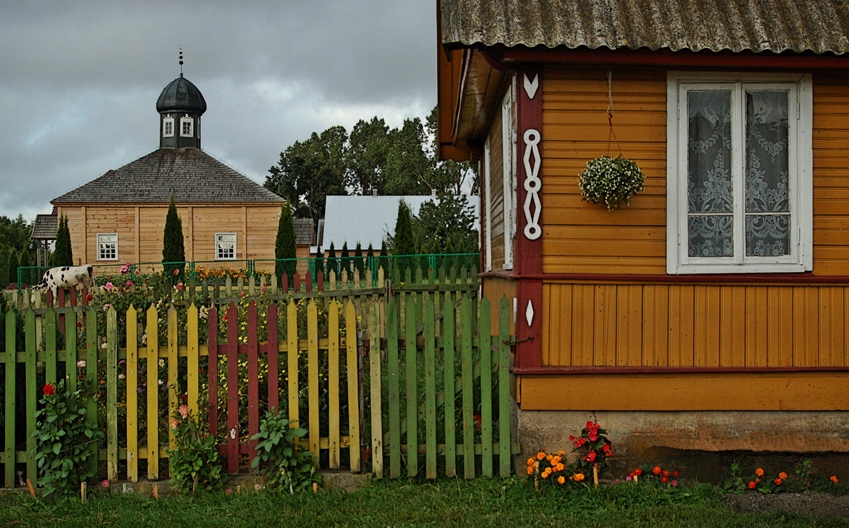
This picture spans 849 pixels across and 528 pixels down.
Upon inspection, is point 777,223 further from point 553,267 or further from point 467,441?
point 467,441

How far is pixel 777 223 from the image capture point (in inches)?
267

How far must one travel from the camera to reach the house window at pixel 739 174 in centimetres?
674

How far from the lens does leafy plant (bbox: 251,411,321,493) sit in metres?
6.39

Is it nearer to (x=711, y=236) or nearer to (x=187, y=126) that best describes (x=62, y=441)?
(x=711, y=236)

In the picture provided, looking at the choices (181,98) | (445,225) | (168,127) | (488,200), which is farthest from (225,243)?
(488,200)

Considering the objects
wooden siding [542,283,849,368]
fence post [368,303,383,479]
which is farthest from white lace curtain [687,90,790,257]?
fence post [368,303,383,479]

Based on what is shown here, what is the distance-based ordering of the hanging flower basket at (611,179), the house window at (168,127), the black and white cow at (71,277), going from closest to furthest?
the hanging flower basket at (611,179) < the black and white cow at (71,277) < the house window at (168,127)

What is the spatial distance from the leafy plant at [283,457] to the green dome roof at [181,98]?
164ft

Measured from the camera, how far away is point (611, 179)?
6.41 metres

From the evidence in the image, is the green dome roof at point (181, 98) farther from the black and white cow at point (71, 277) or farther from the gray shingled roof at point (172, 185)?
the black and white cow at point (71, 277)

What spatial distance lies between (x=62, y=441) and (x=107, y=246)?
142 feet

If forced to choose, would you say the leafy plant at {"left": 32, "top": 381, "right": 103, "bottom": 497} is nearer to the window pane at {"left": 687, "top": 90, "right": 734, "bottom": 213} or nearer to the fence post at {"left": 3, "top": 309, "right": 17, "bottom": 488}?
the fence post at {"left": 3, "top": 309, "right": 17, "bottom": 488}

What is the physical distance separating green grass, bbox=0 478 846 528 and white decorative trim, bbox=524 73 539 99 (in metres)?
3.04

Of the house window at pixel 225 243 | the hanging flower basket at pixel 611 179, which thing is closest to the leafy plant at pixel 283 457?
the hanging flower basket at pixel 611 179
